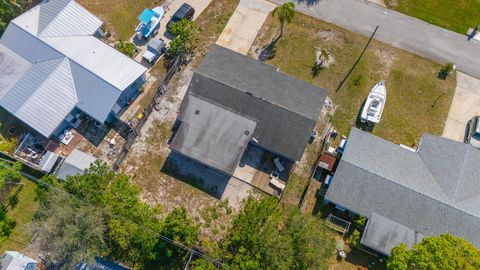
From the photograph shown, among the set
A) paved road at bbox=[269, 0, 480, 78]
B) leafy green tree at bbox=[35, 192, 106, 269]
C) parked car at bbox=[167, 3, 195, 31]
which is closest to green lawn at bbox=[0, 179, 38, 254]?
leafy green tree at bbox=[35, 192, 106, 269]

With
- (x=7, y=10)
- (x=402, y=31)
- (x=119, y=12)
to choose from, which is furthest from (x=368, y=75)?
(x=7, y=10)

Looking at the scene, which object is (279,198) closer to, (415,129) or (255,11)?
(415,129)

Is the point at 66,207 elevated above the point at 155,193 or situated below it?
below

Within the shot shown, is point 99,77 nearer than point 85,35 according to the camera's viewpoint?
Yes

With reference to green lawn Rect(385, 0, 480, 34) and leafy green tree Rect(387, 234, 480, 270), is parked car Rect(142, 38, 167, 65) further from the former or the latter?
leafy green tree Rect(387, 234, 480, 270)

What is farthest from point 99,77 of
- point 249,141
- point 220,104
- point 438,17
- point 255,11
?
point 438,17

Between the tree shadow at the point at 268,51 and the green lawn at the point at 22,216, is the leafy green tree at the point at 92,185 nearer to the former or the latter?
the green lawn at the point at 22,216

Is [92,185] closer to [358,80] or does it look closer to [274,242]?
[274,242]
